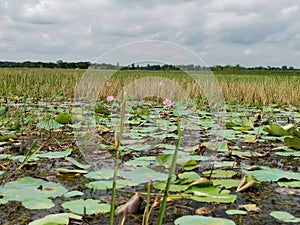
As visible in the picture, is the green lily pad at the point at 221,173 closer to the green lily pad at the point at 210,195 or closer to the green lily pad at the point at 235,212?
the green lily pad at the point at 210,195

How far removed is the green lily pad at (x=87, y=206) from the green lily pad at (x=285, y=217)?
0.58 meters

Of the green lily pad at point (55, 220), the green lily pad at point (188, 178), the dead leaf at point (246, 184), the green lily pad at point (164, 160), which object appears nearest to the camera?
the green lily pad at point (55, 220)

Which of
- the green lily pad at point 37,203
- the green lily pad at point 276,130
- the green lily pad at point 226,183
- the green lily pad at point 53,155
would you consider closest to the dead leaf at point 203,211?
the green lily pad at point 226,183

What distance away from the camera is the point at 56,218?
136 cm

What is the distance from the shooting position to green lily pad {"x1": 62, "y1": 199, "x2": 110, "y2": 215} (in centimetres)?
150

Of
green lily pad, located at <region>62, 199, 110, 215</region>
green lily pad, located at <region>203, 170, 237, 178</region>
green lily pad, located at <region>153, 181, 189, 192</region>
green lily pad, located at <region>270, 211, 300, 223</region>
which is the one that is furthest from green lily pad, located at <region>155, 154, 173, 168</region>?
green lily pad, located at <region>270, 211, 300, 223</region>

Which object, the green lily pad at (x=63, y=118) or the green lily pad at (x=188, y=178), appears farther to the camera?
the green lily pad at (x=63, y=118)

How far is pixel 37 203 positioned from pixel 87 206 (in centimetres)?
19

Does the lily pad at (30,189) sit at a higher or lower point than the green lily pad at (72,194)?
lower

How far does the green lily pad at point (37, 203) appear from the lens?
1.55m

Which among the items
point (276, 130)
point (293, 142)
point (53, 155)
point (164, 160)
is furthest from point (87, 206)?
point (276, 130)

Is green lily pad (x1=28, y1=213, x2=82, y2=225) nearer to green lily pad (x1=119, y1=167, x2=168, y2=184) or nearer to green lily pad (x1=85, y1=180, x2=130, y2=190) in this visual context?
green lily pad (x1=85, y1=180, x2=130, y2=190)

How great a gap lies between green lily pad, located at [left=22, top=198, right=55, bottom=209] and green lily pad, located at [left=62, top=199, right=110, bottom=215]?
63mm

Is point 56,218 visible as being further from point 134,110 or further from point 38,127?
point 134,110
